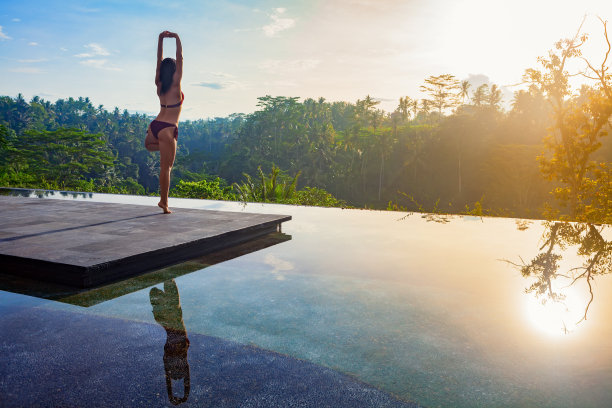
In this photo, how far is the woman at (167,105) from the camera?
15.7 feet

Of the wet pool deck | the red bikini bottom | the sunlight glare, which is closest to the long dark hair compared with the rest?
the red bikini bottom

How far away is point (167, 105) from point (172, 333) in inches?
138

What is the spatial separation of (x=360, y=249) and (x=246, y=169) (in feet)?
166

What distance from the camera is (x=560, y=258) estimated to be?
12.2 feet

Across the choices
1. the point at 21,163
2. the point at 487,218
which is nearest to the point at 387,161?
the point at 21,163

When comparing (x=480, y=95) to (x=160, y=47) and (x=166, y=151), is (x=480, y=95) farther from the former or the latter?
(x=166, y=151)

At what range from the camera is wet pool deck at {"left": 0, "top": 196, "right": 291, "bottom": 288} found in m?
2.85

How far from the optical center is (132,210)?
550 cm

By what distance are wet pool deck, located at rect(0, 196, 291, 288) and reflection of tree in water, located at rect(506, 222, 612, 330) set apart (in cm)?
261

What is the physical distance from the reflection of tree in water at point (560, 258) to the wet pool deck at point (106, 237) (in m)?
2.61

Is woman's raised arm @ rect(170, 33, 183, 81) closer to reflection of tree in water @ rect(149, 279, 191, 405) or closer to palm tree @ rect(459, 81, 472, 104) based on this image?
reflection of tree in water @ rect(149, 279, 191, 405)

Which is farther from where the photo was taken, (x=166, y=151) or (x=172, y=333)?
(x=166, y=151)

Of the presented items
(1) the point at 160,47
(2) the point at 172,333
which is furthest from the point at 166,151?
(2) the point at 172,333

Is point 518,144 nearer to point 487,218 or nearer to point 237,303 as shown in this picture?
point 487,218
